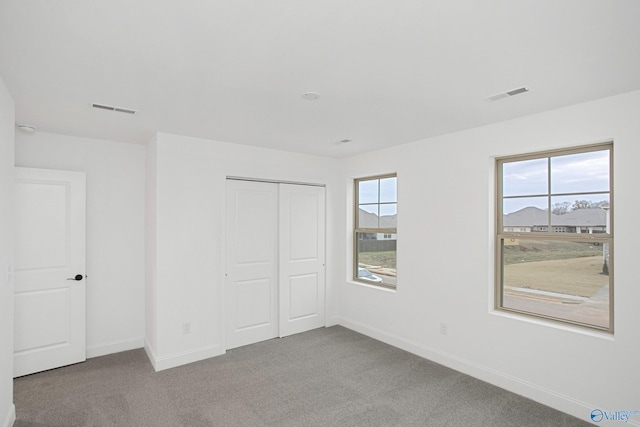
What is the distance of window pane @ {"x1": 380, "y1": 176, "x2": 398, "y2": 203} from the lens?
15.0 feet

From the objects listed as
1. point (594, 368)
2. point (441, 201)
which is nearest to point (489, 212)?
point (441, 201)

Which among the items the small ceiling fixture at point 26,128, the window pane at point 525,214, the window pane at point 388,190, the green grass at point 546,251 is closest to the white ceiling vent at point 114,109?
the small ceiling fixture at point 26,128

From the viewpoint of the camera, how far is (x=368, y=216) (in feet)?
16.3

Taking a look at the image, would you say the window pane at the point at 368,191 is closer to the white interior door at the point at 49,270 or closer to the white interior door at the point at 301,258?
the white interior door at the point at 301,258

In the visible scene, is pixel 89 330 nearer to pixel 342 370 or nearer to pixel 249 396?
pixel 249 396

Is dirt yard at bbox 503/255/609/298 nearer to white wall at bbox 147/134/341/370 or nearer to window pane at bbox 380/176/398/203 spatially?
window pane at bbox 380/176/398/203

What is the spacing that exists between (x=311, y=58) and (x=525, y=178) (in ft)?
7.96

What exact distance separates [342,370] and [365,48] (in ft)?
9.97

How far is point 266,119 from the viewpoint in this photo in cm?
318

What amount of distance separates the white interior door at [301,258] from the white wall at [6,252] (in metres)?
2.72

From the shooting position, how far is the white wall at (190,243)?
3650 millimetres

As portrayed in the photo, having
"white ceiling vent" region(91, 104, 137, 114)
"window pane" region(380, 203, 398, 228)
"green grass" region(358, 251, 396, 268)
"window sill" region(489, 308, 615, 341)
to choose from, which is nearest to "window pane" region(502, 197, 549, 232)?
"window sill" region(489, 308, 615, 341)

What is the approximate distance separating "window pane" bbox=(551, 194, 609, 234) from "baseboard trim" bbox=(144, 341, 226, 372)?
3.69 metres

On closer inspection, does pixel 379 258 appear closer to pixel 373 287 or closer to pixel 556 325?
pixel 373 287
